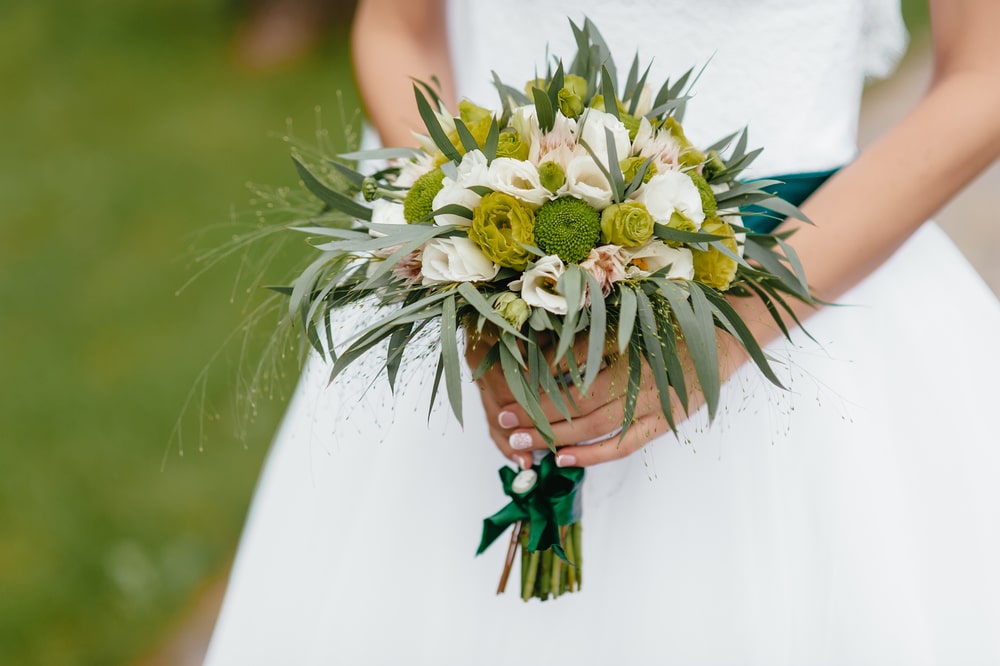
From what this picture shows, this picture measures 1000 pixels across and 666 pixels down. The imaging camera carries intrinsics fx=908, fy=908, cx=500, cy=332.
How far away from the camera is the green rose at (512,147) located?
1345 mm

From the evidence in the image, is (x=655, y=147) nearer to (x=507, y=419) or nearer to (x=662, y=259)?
(x=662, y=259)

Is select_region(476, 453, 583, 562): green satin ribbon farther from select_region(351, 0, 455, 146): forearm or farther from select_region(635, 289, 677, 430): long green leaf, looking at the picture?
select_region(351, 0, 455, 146): forearm

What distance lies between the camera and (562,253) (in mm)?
1280

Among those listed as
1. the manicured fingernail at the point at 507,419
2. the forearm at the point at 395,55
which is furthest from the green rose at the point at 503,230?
the forearm at the point at 395,55

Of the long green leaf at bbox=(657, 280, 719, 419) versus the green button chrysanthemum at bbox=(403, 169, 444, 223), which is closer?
the long green leaf at bbox=(657, 280, 719, 419)

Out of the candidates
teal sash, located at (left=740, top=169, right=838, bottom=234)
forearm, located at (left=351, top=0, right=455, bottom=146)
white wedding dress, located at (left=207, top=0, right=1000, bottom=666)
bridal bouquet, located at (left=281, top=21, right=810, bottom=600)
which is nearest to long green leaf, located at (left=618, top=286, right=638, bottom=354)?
bridal bouquet, located at (left=281, top=21, right=810, bottom=600)

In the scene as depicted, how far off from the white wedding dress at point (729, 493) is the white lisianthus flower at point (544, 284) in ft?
1.71

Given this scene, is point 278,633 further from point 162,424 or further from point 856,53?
point 162,424

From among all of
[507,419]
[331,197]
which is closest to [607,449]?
[507,419]

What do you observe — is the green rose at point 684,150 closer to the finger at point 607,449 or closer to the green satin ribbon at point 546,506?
the finger at point 607,449

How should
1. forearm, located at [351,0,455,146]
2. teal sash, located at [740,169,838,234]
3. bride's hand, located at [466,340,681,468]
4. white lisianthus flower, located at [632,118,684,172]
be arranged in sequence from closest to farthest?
white lisianthus flower, located at [632,118,684,172], bride's hand, located at [466,340,681,468], teal sash, located at [740,169,838,234], forearm, located at [351,0,455,146]

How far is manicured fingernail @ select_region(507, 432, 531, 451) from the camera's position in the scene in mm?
1529

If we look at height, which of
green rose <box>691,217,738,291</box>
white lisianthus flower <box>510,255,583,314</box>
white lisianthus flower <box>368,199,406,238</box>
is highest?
white lisianthus flower <box>368,199,406,238</box>

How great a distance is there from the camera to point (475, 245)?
4.29 feet
